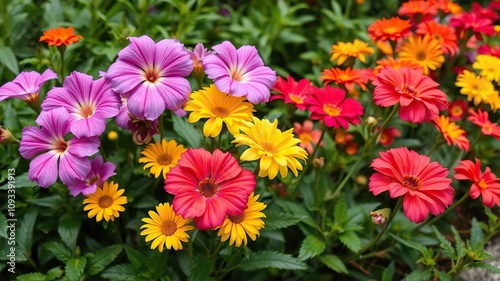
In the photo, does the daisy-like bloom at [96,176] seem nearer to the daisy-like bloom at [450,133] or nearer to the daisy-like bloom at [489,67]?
the daisy-like bloom at [450,133]

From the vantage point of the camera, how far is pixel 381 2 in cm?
295

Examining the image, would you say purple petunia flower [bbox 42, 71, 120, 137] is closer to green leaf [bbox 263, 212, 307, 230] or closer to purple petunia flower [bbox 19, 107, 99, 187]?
purple petunia flower [bbox 19, 107, 99, 187]

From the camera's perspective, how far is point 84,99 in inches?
53.9

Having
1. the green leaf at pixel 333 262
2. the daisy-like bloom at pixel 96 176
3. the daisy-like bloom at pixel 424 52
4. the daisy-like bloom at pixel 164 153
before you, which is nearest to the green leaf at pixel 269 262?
the green leaf at pixel 333 262

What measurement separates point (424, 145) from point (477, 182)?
0.63m

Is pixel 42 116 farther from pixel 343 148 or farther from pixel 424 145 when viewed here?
pixel 424 145

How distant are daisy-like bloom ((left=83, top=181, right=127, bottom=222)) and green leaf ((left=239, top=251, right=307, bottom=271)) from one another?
425 mm

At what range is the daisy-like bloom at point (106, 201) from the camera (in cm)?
138

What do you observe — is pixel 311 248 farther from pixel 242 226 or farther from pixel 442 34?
pixel 442 34

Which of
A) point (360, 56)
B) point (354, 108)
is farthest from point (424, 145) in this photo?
point (354, 108)

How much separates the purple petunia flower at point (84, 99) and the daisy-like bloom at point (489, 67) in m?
1.32

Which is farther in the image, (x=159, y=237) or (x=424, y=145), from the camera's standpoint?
(x=424, y=145)

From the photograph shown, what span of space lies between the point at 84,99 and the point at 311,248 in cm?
83

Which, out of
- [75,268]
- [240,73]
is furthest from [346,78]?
[75,268]
